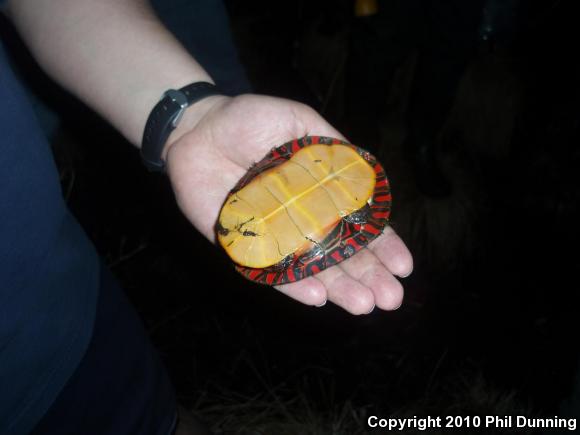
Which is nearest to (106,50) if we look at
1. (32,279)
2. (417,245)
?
(32,279)

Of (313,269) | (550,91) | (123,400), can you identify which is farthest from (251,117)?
(550,91)

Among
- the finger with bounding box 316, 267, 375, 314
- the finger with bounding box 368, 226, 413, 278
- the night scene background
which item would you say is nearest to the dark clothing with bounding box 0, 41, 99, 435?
the finger with bounding box 316, 267, 375, 314

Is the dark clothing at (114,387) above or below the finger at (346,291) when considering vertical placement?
above

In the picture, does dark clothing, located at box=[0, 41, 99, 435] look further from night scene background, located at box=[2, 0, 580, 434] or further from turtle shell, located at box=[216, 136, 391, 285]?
night scene background, located at box=[2, 0, 580, 434]

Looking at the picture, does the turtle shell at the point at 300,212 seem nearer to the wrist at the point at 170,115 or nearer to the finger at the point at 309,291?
the finger at the point at 309,291

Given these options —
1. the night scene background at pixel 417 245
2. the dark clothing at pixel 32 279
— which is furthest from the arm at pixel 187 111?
the night scene background at pixel 417 245

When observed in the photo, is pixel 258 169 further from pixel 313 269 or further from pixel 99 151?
pixel 99 151
